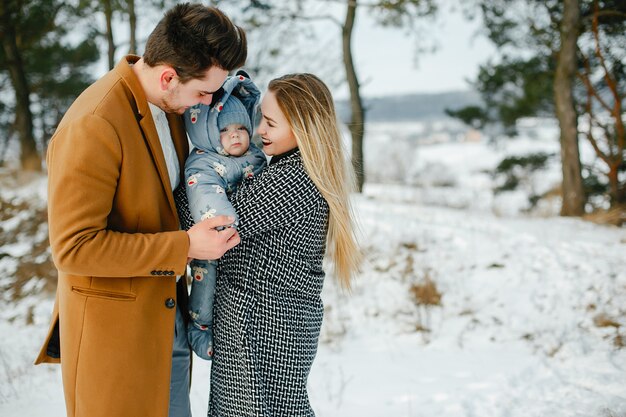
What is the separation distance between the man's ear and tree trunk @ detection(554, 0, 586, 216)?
368 inches

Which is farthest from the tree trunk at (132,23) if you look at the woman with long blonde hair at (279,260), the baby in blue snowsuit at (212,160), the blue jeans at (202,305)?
the blue jeans at (202,305)

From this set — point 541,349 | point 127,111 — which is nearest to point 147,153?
point 127,111

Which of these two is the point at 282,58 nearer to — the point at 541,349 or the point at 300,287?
the point at 541,349

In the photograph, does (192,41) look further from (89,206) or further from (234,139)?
(89,206)

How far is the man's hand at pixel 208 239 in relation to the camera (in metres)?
1.91

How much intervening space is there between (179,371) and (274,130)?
3.51ft

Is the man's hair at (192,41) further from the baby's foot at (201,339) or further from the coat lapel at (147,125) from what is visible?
the baby's foot at (201,339)

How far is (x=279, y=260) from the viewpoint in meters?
2.17

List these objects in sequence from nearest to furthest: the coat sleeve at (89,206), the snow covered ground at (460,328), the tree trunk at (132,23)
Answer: the coat sleeve at (89,206) → the snow covered ground at (460,328) → the tree trunk at (132,23)

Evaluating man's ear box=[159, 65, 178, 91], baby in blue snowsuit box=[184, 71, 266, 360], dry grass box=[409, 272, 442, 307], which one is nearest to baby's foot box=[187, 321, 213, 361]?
baby in blue snowsuit box=[184, 71, 266, 360]

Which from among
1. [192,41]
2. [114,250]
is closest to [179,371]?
[114,250]

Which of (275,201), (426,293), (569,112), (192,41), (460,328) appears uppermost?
(569,112)

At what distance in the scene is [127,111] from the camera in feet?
6.30

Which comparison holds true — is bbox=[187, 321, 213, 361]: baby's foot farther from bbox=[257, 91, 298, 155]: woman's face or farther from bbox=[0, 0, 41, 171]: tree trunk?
bbox=[0, 0, 41, 171]: tree trunk
